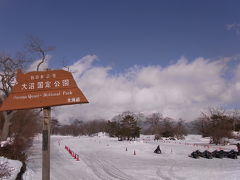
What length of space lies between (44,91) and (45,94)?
0.09 metres

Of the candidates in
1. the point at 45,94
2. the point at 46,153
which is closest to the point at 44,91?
the point at 45,94

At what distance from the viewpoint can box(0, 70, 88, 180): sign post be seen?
7.92m

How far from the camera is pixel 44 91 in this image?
→ 316 inches

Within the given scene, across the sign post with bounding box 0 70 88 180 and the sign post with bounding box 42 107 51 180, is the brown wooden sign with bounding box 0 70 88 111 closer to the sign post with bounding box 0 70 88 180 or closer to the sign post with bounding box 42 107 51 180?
the sign post with bounding box 0 70 88 180

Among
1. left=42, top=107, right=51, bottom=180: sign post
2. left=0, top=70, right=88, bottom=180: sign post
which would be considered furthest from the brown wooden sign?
left=42, top=107, right=51, bottom=180: sign post

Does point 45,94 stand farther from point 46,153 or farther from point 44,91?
point 46,153

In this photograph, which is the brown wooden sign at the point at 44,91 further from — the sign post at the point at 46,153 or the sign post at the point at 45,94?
the sign post at the point at 46,153

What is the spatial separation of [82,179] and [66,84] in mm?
9766

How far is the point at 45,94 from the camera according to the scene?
7.99 metres

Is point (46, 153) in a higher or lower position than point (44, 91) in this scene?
lower

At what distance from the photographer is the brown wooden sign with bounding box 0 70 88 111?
26.0 feet

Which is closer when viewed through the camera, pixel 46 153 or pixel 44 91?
pixel 46 153

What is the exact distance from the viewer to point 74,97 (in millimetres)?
7957

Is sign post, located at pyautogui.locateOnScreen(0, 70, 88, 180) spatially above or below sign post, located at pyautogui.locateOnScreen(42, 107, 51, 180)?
above
